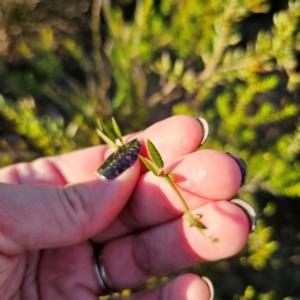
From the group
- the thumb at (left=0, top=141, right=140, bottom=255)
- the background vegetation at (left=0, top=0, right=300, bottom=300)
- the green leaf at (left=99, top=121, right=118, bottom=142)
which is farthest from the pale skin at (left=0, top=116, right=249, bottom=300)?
the background vegetation at (left=0, top=0, right=300, bottom=300)

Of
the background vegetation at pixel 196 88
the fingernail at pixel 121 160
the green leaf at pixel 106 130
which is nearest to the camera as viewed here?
the green leaf at pixel 106 130

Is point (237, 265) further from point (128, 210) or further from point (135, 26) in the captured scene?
point (135, 26)

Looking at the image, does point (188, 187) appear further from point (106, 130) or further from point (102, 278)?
point (102, 278)

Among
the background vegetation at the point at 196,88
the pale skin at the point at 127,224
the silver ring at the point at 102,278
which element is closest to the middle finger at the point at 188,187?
the pale skin at the point at 127,224

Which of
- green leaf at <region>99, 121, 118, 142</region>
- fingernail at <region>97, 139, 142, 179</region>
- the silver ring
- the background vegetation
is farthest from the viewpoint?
the background vegetation

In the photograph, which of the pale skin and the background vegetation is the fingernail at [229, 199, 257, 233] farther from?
the background vegetation

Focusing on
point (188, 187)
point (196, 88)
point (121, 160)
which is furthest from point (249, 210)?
point (196, 88)

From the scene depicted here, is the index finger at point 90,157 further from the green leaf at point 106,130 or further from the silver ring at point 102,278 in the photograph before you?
the silver ring at point 102,278
